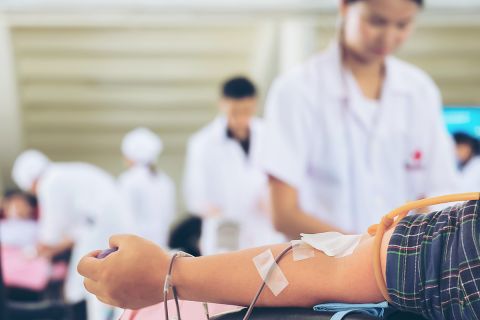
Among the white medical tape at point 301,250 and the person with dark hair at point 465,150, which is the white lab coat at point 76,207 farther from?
the white medical tape at point 301,250

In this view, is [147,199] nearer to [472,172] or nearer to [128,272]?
[472,172]

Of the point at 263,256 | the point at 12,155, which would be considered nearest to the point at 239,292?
the point at 263,256

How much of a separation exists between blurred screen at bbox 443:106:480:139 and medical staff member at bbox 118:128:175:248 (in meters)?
1.93

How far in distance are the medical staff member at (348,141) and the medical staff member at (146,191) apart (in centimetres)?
278

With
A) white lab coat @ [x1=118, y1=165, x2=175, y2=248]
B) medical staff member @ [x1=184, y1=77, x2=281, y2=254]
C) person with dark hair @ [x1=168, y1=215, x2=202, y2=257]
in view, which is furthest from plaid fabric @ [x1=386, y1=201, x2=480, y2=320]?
person with dark hair @ [x1=168, y1=215, x2=202, y2=257]

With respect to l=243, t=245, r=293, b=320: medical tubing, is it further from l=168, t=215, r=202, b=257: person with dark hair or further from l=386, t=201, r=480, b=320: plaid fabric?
l=168, t=215, r=202, b=257: person with dark hair

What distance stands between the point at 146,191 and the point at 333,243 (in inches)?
152

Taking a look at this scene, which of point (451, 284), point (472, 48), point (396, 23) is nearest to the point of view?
point (451, 284)

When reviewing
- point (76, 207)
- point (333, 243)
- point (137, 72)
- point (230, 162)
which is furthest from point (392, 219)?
point (137, 72)

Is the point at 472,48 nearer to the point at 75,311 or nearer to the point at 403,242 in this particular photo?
the point at 75,311

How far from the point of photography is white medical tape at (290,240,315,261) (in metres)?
0.77

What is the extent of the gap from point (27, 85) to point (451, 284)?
528 cm

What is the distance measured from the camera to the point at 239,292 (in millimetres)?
771

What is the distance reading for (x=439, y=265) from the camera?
0.69m
